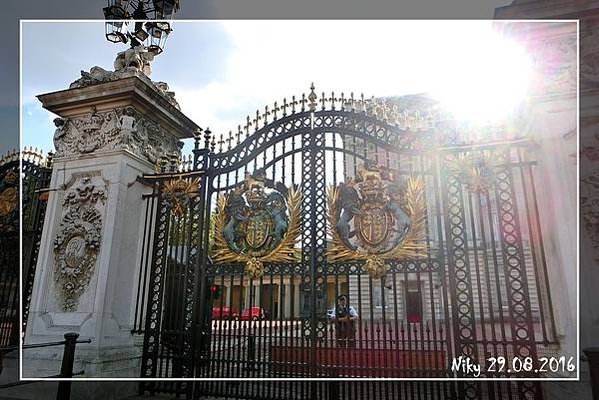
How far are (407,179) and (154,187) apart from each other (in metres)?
3.50

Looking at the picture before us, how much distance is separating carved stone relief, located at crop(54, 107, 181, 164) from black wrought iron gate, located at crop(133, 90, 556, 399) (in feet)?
1.84

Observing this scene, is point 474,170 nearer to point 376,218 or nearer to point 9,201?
point 376,218

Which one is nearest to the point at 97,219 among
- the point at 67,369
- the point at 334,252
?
the point at 67,369

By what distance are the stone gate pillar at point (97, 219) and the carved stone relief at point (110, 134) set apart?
0.01 metres

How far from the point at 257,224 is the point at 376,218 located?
1538mm

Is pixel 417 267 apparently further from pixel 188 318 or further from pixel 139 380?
pixel 139 380

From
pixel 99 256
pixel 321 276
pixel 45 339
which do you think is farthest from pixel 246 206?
pixel 45 339

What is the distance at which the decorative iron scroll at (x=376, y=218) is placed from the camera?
193 inches

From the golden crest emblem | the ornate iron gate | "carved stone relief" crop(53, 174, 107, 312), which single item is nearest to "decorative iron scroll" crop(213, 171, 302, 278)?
the golden crest emblem

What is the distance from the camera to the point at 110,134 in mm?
5785

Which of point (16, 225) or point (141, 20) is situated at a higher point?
point (141, 20)

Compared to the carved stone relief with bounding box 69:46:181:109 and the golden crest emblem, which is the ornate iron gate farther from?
the golden crest emblem

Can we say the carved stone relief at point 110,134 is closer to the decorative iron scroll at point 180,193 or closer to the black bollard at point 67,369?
the decorative iron scroll at point 180,193

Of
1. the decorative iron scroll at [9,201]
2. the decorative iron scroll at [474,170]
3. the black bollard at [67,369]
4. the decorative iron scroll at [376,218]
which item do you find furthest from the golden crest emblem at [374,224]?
the decorative iron scroll at [9,201]
